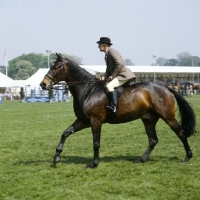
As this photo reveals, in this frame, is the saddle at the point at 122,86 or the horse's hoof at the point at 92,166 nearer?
the horse's hoof at the point at 92,166

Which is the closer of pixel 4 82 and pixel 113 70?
pixel 113 70

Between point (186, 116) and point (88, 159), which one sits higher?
point (186, 116)

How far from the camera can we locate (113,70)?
9.64 m

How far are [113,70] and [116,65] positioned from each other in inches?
10.0

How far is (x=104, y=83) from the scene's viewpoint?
383 inches

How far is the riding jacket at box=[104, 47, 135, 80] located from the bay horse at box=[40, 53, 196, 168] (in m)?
0.36

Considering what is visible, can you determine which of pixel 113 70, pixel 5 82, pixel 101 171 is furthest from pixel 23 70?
pixel 101 171

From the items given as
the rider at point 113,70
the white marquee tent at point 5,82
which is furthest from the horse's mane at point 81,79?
the white marquee tent at point 5,82

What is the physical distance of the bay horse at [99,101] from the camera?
945cm

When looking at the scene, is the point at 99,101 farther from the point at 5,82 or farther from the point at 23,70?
the point at 23,70

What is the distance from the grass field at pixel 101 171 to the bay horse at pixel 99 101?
2.05ft

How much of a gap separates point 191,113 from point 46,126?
9961 millimetres

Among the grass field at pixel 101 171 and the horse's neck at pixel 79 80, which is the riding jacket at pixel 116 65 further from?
the grass field at pixel 101 171

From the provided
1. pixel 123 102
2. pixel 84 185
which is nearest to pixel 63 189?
pixel 84 185
